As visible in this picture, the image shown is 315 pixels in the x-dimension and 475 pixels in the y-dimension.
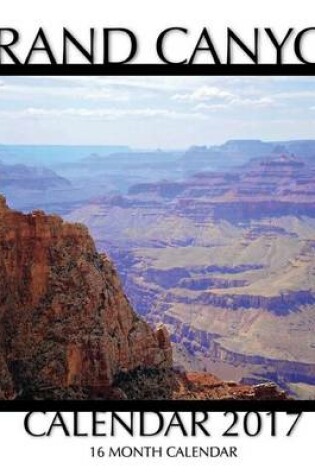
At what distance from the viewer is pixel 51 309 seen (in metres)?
27.0

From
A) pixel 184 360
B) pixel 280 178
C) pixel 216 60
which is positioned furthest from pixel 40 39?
pixel 280 178

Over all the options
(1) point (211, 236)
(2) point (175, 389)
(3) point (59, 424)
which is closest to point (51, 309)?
(2) point (175, 389)

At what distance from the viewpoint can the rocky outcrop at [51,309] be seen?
86.7 ft

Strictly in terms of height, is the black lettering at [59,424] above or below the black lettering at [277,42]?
below

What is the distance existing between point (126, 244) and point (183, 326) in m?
36.8

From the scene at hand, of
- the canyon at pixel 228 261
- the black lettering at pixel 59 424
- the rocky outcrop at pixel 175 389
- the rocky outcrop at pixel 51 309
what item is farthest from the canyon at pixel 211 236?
the black lettering at pixel 59 424

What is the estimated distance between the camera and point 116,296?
95.4ft

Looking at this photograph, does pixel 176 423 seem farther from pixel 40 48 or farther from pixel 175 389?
pixel 175 389

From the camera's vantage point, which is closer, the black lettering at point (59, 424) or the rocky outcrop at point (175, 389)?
the black lettering at point (59, 424)

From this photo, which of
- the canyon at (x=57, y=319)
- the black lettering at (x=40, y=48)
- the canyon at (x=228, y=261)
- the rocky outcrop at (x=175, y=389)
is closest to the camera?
the black lettering at (x=40, y=48)

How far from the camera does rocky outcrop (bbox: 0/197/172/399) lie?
86.7 feet

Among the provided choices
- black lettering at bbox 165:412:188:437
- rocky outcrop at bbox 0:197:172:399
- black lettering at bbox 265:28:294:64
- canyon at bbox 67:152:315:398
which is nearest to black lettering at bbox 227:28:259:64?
black lettering at bbox 265:28:294:64

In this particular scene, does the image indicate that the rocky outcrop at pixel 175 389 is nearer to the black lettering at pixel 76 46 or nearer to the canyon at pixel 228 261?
the black lettering at pixel 76 46

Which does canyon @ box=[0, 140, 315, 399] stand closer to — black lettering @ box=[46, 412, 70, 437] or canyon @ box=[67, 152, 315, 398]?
canyon @ box=[67, 152, 315, 398]
